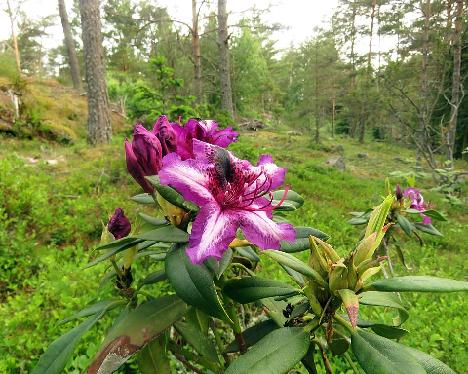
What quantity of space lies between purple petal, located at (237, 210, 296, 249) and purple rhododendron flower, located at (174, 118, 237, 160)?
21 centimetres

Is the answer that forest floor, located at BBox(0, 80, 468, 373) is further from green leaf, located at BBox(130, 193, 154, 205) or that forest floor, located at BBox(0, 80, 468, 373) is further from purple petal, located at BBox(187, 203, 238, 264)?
purple petal, located at BBox(187, 203, 238, 264)

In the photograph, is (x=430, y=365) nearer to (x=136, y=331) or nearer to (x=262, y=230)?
(x=262, y=230)

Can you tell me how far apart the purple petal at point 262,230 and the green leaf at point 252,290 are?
0.46ft

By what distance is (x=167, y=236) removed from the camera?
0.74m

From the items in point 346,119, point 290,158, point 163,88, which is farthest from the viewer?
point 346,119

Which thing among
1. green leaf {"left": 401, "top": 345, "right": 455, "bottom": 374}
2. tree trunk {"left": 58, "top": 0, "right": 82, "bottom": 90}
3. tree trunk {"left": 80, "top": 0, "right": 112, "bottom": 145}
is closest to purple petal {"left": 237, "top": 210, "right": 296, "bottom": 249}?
green leaf {"left": 401, "top": 345, "right": 455, "bottom": 374}

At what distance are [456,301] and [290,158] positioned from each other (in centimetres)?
662

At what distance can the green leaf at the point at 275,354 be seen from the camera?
0.67 m

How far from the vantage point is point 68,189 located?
183 inches

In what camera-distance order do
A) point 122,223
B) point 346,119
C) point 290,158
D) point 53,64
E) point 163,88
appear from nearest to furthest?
point 122,223, point 163,88, point 290,158, point 346,119, point 53,64

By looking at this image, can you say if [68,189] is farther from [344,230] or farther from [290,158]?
[290,158]

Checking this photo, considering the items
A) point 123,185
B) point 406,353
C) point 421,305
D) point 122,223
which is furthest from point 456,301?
point 123,185

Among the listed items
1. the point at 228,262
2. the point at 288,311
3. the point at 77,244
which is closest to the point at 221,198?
the point at 228,262

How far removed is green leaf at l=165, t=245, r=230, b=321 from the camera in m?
0.65
